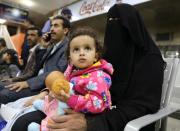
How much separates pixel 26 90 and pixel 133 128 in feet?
4.14

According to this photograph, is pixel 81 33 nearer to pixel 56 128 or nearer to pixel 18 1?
pixel 56 128

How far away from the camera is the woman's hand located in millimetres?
1047

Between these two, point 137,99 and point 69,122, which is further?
point 137,99

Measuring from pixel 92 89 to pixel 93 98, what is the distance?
0.05 metres

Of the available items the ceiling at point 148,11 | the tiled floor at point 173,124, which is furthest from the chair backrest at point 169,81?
the ceiling at point 148,11

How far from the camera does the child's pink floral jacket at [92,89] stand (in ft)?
3.43

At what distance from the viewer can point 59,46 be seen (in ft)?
6.55

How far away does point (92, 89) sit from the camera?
1070 mm

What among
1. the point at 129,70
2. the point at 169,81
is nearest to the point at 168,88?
the point at 169,81

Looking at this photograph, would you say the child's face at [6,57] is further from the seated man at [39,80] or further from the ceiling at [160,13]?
the ceiling at [160,13]

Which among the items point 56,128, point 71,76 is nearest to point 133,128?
point 56,128

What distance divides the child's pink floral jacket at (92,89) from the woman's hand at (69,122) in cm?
4

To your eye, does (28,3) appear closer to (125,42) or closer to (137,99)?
(125,42)

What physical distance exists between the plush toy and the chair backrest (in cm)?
62
